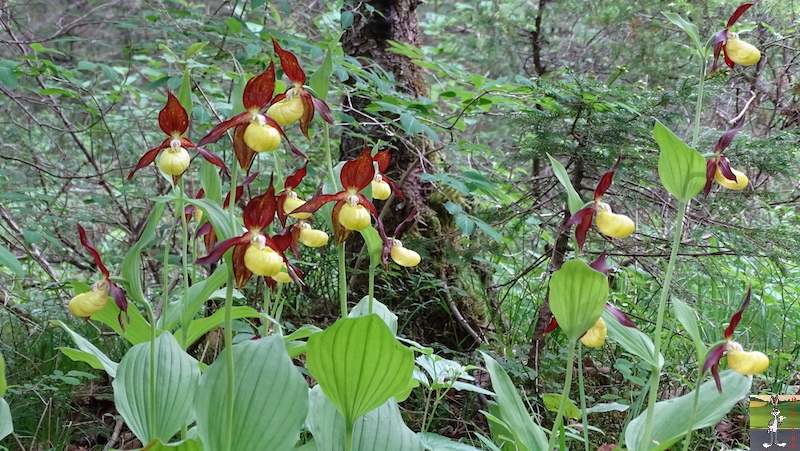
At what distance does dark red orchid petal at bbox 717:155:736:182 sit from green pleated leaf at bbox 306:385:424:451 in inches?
34.7

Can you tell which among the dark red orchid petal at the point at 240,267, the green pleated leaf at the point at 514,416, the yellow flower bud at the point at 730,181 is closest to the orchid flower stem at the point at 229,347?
the dark red orchid petal at the point at 240,267

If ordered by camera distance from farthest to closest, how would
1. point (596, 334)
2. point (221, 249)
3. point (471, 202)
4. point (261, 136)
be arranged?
1. point (471, 202)
2. point (596, 334)
3. point (261, 136)
4. point (221, 249)

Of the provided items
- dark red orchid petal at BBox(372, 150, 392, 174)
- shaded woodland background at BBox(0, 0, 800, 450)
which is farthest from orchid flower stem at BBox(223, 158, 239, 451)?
shaded woodland background at BBox(0, 0, 800, 450)

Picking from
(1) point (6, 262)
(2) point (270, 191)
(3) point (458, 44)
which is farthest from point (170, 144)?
(3) point (458, 44)

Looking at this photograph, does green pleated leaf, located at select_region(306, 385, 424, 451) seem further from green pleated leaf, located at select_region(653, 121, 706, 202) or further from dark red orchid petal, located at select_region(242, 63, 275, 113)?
green pleated leaf, located at select_region(653, 121, 706, 202)

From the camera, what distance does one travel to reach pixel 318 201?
1182mm

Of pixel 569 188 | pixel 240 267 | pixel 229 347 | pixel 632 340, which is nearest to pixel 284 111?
pixel 240 267

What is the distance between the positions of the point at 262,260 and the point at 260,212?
0.09 metres

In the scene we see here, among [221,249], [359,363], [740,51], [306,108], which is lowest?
[359,363]

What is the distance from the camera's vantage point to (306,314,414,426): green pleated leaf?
1064 mm

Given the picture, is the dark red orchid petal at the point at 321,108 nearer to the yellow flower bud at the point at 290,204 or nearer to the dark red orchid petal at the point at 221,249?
the yellow flower bud at the point at 290,204

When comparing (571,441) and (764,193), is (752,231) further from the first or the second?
(571,441)

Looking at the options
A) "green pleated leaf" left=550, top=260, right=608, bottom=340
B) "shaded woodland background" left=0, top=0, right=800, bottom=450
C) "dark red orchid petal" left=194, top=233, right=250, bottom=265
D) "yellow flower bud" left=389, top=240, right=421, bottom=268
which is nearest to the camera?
"dark red orchid petal" left=194, top=233, right=250, bottom=265

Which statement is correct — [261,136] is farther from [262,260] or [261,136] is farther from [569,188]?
[569,188]
